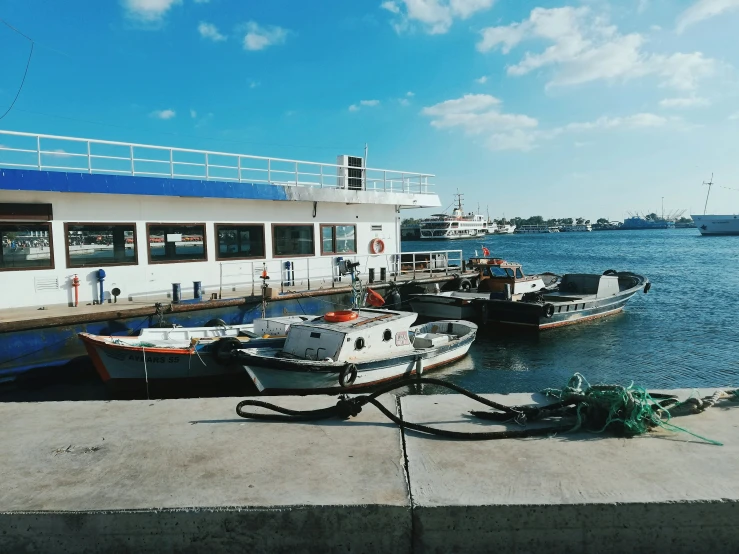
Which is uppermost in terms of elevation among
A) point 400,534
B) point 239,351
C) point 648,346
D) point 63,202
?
point 63,202

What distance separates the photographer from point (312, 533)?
295 cm

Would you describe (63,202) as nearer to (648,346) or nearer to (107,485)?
(107,485)

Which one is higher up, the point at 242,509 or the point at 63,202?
the point at 63,202

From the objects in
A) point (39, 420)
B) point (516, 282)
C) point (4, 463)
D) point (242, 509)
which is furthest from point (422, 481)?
point (516, 282)

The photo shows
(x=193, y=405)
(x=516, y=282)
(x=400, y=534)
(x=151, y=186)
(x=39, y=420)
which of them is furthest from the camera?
(x=516, y=282)

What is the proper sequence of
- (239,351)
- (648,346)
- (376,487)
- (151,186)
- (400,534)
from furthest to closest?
(648,346) → (151,186) → (239,351) → (376,487) → (400,534)

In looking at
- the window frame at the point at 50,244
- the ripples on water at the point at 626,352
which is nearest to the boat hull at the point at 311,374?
the ripples on water at the point at 626,352

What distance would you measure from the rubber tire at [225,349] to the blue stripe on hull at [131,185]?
6158 mm

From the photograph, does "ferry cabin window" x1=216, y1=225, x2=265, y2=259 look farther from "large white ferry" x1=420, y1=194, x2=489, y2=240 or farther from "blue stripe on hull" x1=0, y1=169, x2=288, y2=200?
"large white ferry" x1=420, y1=194, x2=489, y2=240

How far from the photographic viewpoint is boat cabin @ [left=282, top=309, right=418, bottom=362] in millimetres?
12086

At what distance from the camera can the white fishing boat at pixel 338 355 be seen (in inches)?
458

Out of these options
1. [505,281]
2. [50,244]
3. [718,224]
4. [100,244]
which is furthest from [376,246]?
[718,224]

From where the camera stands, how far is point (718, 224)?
130875 millimetres

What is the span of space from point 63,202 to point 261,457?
46.0ft
